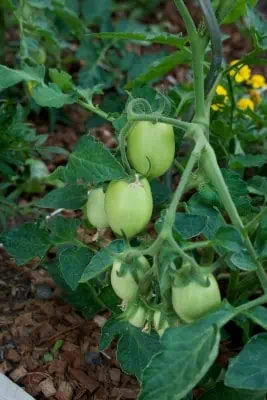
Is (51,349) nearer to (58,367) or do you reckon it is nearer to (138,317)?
A: (58,367)

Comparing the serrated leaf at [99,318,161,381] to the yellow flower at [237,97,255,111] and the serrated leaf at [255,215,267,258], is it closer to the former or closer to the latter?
the serrated leaf at [255,215,267,258]

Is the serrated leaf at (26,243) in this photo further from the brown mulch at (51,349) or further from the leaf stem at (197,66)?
the leaf stem at (197,66)

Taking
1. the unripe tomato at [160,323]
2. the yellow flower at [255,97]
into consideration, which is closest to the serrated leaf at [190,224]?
the unripe tomato at [160,323]

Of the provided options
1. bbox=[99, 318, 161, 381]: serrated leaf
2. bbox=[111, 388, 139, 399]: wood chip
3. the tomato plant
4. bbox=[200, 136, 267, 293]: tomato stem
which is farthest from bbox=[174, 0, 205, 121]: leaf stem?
bbox=[111, 388, 139, 399]: wood chip

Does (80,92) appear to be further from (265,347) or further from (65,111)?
(65,111)

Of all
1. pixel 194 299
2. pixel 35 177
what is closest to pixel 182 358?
pixel 194 299

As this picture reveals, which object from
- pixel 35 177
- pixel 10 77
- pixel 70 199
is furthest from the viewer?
pixel 35 177

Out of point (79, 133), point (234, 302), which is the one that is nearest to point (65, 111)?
point (79, 133)
